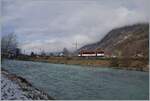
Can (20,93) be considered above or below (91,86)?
above

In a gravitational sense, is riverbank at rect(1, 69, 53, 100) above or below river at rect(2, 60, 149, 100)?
above

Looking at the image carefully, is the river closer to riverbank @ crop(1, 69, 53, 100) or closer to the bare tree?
riverbank @ crop(1, 69, 53, 100)

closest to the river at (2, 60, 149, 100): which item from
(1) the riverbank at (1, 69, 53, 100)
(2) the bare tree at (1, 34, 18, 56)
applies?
(1) the riverbank at (1, 69, 53, 100)

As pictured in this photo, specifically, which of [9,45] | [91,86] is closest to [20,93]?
[91,86]

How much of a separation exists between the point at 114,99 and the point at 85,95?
2174mm

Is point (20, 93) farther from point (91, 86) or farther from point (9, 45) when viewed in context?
point (9, 45)

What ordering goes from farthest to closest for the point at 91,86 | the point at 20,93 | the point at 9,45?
1. the point at 9,45
2. the point at 91,86
3. the point at 20,93

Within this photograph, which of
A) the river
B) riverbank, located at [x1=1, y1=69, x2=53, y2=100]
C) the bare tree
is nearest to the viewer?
riverbank, located at [x1=1, y1=69, x2=53, y2=100]

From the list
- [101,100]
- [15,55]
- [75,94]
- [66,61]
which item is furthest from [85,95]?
[15,55]

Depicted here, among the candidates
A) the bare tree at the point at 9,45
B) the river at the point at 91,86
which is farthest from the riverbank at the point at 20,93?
the bare tree at the point at 9,45

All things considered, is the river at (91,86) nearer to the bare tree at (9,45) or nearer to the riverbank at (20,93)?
the riverbank at (20,93)

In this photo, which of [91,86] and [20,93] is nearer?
[20,93]

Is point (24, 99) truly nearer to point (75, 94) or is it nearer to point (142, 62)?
point (75, 94)

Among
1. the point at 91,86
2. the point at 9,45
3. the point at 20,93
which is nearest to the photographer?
the point at 20,93
